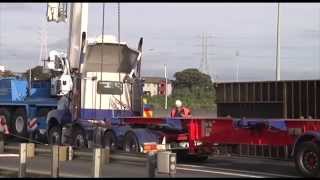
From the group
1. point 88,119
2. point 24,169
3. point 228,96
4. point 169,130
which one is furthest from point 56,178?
point 228,96

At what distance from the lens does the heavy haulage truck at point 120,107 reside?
19.4 meters

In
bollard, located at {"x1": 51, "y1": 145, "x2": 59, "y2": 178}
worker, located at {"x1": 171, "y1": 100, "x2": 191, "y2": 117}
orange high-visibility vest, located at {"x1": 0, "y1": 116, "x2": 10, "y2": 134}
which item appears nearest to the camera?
bollard, located at {"x1": 51, "y1": 145, "x2": 59, "y2": 178}

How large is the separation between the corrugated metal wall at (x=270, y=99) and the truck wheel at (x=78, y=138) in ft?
16.4

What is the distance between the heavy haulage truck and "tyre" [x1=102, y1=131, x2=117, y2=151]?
30 millimetres

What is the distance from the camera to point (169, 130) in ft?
65.2

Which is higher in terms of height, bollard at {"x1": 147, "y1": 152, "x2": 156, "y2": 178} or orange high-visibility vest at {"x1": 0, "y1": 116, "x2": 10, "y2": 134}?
bollard at {"x1": 147, "y1": 152, "x2": 156, "y2": 178}

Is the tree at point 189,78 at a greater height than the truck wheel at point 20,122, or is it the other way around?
the tree at point 189,78

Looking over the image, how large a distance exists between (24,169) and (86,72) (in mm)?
9971

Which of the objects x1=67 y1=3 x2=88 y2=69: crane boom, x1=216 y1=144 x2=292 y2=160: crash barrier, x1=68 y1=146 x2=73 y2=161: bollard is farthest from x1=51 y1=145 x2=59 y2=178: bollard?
x1=67 y1=3 x2=88 y2=69: crane boom

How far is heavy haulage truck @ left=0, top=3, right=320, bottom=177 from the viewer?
63.6ft

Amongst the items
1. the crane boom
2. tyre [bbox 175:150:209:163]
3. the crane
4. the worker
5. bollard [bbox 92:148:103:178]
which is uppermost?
the crane boom

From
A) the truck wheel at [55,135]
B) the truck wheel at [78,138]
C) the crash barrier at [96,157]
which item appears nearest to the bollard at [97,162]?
the crash barrier at [96,157]

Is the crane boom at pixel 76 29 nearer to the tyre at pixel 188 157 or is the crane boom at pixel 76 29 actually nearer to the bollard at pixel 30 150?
the tyre at pixel 188 157

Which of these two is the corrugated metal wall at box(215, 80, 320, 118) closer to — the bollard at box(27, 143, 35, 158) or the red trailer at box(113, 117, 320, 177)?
the red trailer at box(113, 117, 320, 177)
